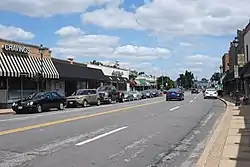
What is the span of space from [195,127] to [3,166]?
10.4 meters

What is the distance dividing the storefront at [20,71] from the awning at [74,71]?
2.17 m

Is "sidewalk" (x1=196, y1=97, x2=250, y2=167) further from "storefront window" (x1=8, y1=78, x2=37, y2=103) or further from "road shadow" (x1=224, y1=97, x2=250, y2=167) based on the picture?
"storefront window" (x1=8, y1=78, x2=37, y2=103)

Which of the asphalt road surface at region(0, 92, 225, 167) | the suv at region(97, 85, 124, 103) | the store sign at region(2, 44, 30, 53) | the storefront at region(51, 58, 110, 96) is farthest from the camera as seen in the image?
the storefront at region(51, 58, 110, 96)

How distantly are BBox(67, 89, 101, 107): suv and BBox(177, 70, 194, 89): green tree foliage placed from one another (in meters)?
150

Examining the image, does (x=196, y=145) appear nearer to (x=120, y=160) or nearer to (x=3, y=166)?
(x=120, y=160)

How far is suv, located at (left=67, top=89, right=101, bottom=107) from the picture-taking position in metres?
35.4

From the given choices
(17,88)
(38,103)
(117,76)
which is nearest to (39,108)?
(38,103)

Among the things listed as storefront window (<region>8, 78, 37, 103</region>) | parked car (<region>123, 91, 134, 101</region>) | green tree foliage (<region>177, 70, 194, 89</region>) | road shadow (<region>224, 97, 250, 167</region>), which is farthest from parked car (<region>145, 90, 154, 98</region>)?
green tree foliage (<region>177, 70, 194, 89</region>)

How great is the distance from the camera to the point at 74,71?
4834cm

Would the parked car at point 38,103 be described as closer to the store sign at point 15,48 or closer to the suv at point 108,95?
the store sign at point 15,48

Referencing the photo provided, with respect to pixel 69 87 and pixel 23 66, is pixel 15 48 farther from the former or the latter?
pixel 69 87

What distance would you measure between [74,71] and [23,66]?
39.5 ft

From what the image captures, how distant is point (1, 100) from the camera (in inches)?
1353

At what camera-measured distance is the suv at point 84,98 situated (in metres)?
35.4
